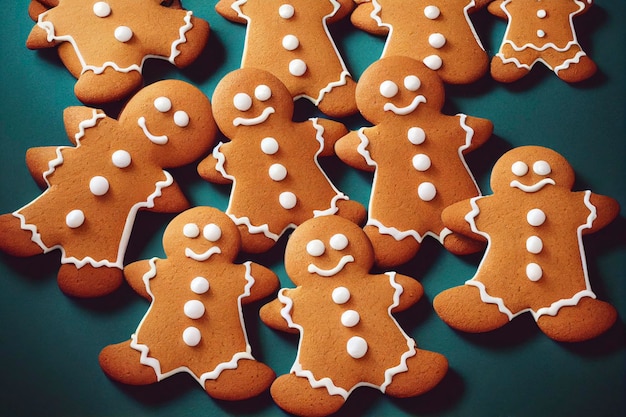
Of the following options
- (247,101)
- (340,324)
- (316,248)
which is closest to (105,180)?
(247,101)

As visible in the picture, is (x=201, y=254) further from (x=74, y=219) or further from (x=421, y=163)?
(x=421, y=163)

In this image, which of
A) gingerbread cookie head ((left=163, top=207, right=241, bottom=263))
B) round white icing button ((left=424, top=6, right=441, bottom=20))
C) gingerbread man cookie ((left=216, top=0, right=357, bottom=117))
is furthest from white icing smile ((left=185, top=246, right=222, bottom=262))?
round white icing button ((left=424, top=6, right=441, bottom=20))

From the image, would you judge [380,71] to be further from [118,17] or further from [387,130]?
[118,17]

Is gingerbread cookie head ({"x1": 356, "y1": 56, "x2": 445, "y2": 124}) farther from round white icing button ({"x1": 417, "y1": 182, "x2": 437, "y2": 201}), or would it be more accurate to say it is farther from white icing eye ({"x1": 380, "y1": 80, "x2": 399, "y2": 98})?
round white icing button ({"x1": 417, "y1": 182, "x2": 437, "y2": 201})

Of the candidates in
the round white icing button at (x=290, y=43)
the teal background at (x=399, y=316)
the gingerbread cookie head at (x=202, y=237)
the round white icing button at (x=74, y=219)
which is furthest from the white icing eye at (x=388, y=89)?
the round white icing button at (x=74, y=219)

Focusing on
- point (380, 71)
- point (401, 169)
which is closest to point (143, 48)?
point (380, 71)

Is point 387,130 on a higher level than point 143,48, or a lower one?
lower
